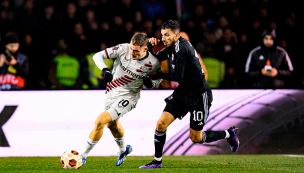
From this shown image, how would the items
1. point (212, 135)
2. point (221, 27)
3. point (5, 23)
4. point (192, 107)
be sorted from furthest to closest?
point (221, 27) → point (5, 23) → point (212, 135) → point (192, 107)

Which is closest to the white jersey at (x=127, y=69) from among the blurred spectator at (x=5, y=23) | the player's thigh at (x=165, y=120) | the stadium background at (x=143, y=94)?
the player's thigh at (x=165, y=120)

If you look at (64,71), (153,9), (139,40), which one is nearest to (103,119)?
(139,40)

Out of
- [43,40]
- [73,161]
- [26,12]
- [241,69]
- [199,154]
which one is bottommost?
[199,154]

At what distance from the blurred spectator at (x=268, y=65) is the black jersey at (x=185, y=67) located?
8.67 ft

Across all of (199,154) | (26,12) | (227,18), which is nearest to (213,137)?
(199,154)

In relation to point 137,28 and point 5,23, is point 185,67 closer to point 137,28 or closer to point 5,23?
point 137,28

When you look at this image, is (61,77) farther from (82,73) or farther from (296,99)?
(296,99)

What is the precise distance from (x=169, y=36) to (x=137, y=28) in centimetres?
→ 357

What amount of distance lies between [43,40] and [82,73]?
1.09m

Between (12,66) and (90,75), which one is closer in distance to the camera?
(12,66)

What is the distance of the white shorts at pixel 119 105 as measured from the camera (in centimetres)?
555

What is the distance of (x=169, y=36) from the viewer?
5.20 meters

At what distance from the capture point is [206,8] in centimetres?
926

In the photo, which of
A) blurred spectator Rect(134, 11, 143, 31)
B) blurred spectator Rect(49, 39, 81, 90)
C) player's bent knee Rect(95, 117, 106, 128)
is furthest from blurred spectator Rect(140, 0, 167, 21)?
player's bent knee Rect(95, 117, 106, 128)
